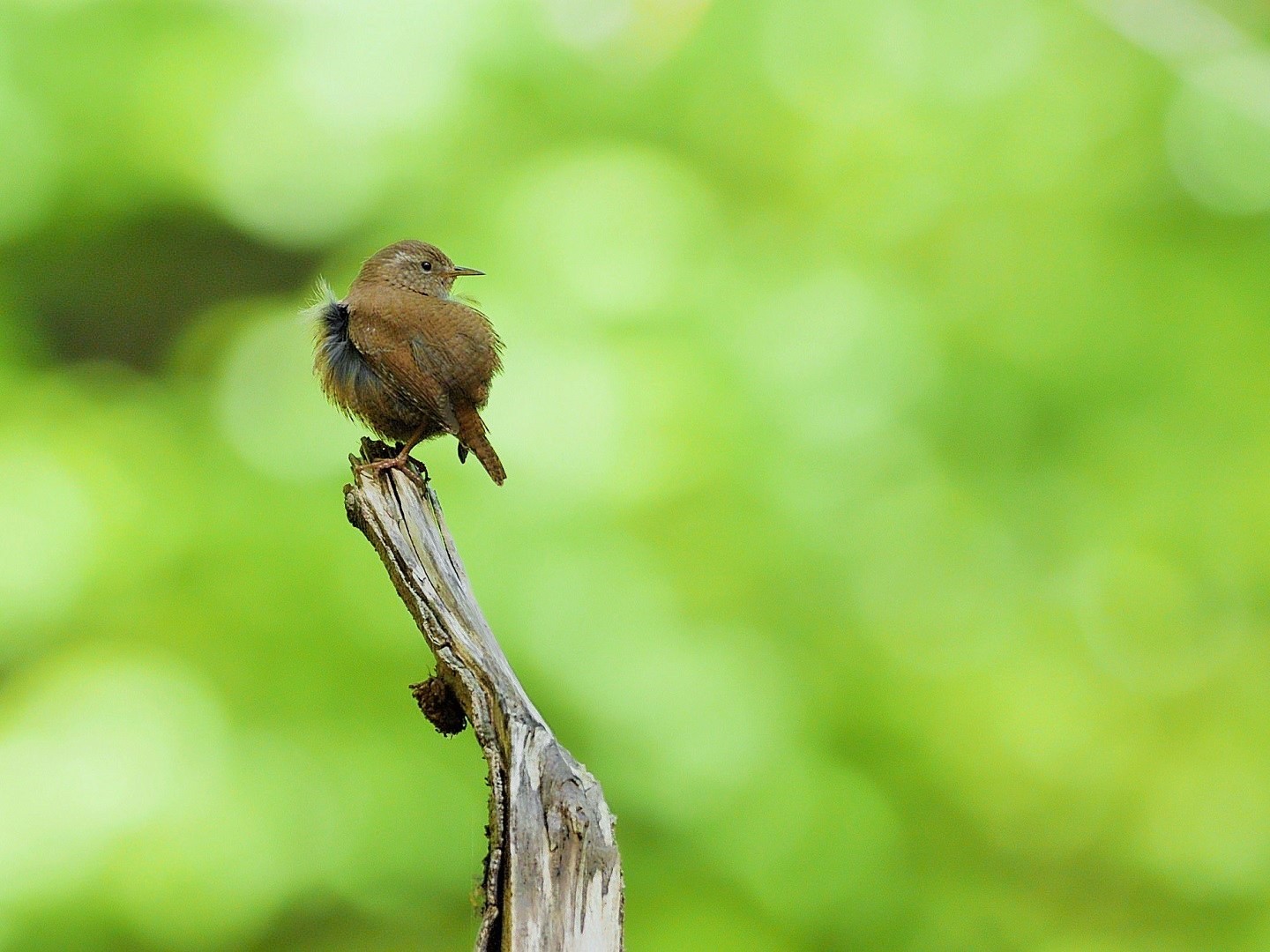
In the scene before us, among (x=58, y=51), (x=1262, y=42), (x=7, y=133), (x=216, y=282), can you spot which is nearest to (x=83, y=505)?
(x=216, y=282)

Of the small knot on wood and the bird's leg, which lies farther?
the bird's leg

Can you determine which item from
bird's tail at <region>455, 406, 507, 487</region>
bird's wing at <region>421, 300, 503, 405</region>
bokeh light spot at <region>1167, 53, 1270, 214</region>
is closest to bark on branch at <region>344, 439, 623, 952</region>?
bird's tail at <region>455, 406, 507, 487</region>

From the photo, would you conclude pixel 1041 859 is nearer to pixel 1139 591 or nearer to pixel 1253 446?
pixel 1139 591

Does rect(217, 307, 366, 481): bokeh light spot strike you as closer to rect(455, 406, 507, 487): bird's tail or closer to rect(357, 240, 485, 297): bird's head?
rect(357, 240, 485, 297): bird's head

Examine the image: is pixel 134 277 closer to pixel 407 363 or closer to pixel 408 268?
pixel 408 268

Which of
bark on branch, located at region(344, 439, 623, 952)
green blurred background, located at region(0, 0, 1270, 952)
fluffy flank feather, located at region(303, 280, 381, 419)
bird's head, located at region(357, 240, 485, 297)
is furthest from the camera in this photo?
green blurred background, located at region(0, 0, 1270, 952)
